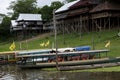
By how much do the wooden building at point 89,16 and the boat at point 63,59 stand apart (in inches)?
1229

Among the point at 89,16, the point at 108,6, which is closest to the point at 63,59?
the point at 108,6

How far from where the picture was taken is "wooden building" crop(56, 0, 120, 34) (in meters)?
87.2

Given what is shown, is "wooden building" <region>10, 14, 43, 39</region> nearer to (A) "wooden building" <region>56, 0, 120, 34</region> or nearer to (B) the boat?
(A) "wooden building" <region>56, 0, 120, 34</region>

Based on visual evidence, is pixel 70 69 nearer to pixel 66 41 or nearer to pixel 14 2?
pixel 66 41

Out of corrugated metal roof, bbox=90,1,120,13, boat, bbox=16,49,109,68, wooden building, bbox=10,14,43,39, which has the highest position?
corrugated metal roof, bbox=90,1,120,13

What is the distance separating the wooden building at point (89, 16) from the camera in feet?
286

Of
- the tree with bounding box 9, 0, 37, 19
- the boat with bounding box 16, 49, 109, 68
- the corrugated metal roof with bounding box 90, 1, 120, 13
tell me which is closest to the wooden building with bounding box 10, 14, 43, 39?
the tree with bounding box 9, 0, 37, 19

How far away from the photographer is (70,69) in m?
49.1

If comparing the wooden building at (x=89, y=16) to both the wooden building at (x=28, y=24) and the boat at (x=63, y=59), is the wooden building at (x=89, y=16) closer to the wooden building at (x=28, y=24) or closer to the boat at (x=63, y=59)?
the wooden building at (x=28, y=24)

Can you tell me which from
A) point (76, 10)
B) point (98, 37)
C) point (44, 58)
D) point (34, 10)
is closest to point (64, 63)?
point (44, 58)

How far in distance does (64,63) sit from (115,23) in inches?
1612

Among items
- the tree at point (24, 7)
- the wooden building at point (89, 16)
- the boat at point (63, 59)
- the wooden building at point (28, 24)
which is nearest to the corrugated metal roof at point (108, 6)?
the wooden building at point (89, 16)

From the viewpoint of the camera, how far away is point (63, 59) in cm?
5497

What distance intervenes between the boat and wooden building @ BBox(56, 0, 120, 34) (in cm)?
3121
